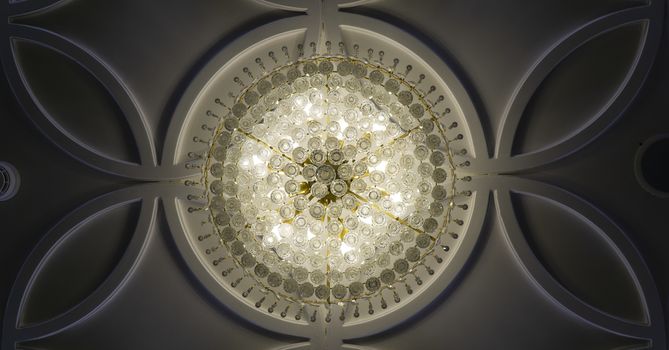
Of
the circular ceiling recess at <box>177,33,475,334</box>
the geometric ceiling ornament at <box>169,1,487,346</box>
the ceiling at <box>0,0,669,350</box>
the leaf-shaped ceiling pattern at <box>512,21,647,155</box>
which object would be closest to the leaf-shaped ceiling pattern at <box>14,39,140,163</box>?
the ceiling at <box>0,0,669,350</box>

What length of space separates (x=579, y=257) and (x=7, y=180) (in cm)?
728

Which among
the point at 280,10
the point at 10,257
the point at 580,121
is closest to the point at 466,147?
the point at 580,121

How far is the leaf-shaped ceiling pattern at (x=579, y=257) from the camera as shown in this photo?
227 inches

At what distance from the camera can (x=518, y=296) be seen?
6035mm

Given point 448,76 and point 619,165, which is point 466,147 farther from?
point 619,165

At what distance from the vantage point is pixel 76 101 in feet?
19.6

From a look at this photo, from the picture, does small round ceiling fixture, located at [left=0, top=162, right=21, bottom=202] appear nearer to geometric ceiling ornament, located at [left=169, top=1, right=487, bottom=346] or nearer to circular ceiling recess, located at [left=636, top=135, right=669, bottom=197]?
geometric ceiling ornament, located at [left=169, top=1, right=487, bottom=346]

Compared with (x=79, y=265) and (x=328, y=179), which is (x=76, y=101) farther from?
(x=328, y=179)

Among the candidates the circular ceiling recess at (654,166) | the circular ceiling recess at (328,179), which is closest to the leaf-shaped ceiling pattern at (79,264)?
the circular ceiling recess at (328,179)

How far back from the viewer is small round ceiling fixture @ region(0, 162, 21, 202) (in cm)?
597

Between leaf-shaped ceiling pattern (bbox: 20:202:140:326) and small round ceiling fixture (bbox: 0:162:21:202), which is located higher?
small round ceiling fixture (bbox: 0:162:21:202)

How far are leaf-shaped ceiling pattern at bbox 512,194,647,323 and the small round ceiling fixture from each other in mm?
6322

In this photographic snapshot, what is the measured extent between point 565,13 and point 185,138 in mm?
4804

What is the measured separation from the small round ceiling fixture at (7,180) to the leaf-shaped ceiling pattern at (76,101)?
0.84 m
